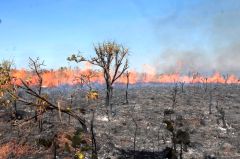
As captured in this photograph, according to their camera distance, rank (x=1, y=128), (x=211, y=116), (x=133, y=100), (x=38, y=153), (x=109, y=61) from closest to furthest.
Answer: (x=38, y=153)
(x=1, y=128)
(x=211, y=116)
(x=109, y=61)
(x=133, y=100)

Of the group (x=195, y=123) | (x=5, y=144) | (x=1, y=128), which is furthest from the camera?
(x=195, y=123)

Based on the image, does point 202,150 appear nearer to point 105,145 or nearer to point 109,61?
point 105,145

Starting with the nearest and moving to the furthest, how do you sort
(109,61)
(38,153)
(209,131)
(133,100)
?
(38,153) < (209,131) < (109,61) < (133,100)

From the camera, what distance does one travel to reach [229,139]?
153 feet

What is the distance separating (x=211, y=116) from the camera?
5944cm

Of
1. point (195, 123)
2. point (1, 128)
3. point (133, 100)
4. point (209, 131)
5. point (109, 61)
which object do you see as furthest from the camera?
point (133, 100)

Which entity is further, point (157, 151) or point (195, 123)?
point (195, 123)

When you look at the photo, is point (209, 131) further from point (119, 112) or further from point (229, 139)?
point (119, 112)

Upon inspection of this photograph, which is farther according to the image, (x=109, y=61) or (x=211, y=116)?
(x=109, y=61)

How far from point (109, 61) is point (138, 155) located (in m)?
31.1

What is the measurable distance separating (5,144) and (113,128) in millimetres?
14927

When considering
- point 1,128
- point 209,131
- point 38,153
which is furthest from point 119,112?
point 38,153

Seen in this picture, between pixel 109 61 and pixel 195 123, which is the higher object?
pixel 109 61

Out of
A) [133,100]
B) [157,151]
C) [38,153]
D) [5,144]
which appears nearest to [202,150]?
[157,151]
